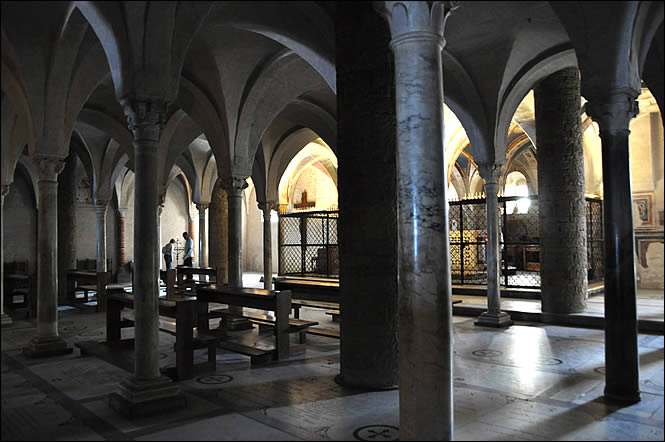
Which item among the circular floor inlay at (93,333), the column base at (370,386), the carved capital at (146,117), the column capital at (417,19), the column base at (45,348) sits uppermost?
the column capital at (417,19)

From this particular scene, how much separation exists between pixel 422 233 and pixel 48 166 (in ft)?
21.7

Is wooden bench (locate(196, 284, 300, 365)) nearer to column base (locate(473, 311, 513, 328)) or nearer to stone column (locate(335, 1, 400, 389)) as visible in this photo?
stone column (locate(335, 1, 400, 389))

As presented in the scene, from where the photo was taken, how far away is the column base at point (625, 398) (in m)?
4.87

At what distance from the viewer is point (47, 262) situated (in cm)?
755

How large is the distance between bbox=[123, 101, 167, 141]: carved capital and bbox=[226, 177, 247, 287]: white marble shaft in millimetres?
4526

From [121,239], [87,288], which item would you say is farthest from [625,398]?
[121,239]

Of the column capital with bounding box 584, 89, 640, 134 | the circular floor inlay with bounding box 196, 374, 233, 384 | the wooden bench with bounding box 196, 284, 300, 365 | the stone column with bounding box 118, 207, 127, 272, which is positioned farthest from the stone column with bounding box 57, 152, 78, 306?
the column capital with bounding box 584, 89, 640, 134

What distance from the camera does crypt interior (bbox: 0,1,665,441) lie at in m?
3.68

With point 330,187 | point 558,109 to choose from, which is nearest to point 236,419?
point 558,109

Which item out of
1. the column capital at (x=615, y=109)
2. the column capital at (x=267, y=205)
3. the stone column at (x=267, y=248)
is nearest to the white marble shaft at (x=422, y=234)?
the column capital at (x=615, y=109)

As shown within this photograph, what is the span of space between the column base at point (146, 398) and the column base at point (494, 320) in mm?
6369

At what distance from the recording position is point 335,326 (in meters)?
9.36

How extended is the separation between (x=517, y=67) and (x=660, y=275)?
5.62 meters

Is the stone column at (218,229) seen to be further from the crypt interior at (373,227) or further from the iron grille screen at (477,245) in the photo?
the crypt interior at (373,227)
